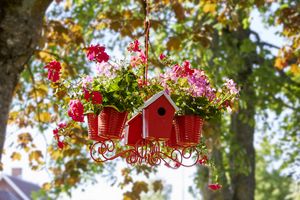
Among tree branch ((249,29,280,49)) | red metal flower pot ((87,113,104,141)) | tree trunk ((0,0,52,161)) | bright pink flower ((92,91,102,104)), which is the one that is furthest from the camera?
tree branch ((249,29,280,49))

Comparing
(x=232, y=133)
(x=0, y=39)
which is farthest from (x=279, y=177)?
(x=0, y=39)

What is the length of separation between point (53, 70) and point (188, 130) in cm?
112

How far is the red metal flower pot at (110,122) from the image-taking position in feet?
11.8

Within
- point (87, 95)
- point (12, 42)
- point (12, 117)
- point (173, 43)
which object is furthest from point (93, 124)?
point (12, 117)

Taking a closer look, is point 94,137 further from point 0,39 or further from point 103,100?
point 0,39

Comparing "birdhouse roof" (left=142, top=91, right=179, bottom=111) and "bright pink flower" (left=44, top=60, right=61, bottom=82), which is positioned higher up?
"bright pink flower" (left=44, top=60, right=61, bottom=82)

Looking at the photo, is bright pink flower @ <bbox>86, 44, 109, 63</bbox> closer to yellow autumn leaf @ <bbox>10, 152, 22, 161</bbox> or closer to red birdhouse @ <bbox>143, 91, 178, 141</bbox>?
red birdhouse @ <bbox>143, 91, 178, 141</bbox>

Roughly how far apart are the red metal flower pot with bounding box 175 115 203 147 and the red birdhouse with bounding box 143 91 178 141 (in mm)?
147

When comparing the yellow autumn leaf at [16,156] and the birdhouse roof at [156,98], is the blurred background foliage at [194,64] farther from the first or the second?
the birdhouse roof at [156,98]

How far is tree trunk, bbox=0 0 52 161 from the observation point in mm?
4707

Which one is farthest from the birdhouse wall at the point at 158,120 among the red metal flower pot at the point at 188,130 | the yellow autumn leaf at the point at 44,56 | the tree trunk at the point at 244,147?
the tree trunk at the point at 244,147

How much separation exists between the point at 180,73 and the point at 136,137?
608 millimetres

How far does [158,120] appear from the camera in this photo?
361cm

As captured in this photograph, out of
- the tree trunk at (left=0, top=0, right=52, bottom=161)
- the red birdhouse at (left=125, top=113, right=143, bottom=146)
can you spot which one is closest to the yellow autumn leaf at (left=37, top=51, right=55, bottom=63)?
the tree trunk at (left=0, top=0, right=52, bottom=161)
